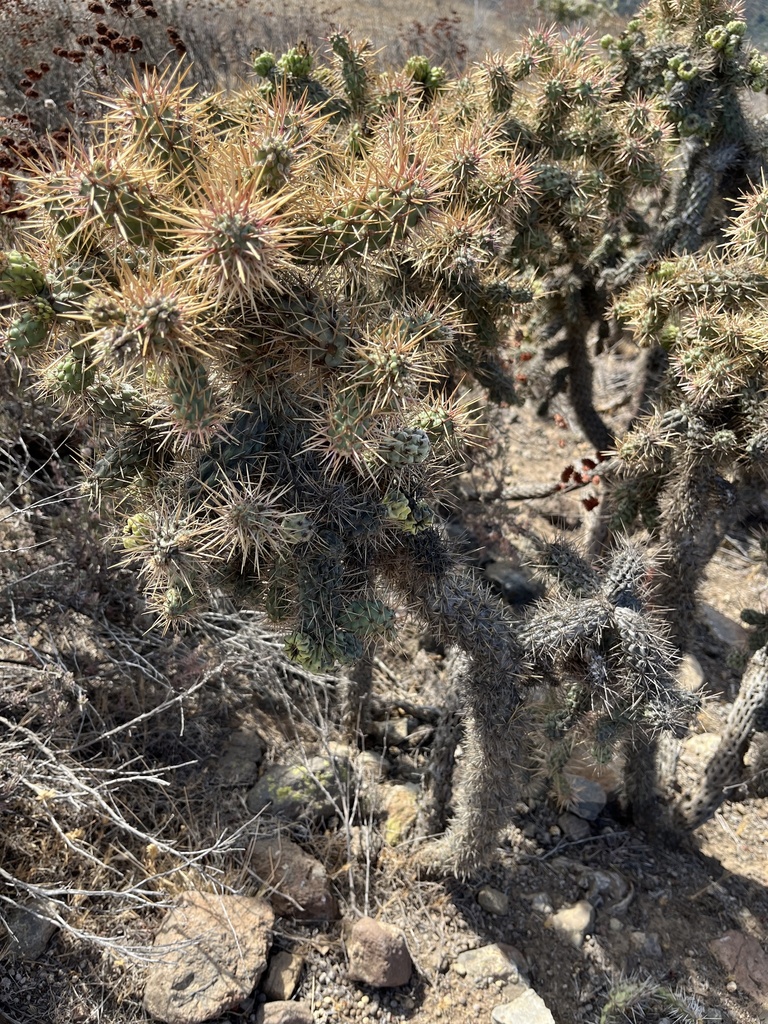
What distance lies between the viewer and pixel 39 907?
252cm

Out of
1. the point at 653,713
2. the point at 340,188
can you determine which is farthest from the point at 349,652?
the point at 340,188

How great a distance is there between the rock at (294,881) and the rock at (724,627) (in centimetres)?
292

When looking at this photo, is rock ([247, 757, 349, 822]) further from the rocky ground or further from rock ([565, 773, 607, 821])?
rock ([565, 773, 607, 821])

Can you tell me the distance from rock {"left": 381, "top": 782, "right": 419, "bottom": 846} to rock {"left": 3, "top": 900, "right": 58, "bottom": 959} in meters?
1.35

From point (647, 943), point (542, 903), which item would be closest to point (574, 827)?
point (542, 903)

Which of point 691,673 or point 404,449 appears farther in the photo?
point 691,673

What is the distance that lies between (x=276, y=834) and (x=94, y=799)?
736 mm

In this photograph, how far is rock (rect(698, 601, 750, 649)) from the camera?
4555mm

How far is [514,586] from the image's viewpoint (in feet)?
13.9

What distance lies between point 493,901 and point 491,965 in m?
0.26

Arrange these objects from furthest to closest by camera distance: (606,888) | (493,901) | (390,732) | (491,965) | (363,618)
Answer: (390,732), (606,888), (493,901), (491,965), (363,618)

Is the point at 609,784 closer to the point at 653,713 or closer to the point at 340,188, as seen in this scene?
the point at 653,713

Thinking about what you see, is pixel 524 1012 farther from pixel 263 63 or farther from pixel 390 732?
pixel 263 63

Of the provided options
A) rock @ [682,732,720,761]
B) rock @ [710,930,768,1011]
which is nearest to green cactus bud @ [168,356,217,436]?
rock @ [710,930,768,1011]
